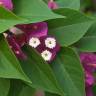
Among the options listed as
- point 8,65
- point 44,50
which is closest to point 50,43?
point 44,50

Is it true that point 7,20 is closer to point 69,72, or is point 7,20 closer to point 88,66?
point 69,72

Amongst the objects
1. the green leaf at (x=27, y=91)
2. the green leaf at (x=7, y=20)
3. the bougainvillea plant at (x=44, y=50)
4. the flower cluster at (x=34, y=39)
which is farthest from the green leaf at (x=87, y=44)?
the green leaf at (x=7, y=20)

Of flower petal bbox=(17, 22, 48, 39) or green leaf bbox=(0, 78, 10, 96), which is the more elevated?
flower petal bbox=(17, 22, 48, 39)

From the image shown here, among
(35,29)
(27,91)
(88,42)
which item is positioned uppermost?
(35,29)

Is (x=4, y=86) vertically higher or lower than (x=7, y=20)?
lower

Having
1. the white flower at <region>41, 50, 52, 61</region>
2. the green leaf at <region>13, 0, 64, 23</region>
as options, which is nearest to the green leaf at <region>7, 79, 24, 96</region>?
the white flower at <region>41, 50, 52, 61</region>

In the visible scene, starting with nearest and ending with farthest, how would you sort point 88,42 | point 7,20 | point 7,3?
1. point 7,20
2. point 7,3
3. point 88,42

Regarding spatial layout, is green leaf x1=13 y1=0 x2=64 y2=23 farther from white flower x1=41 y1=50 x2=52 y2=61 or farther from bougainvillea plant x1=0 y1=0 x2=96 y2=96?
white flower x1=41 y1=50 x2=52 y2=61
